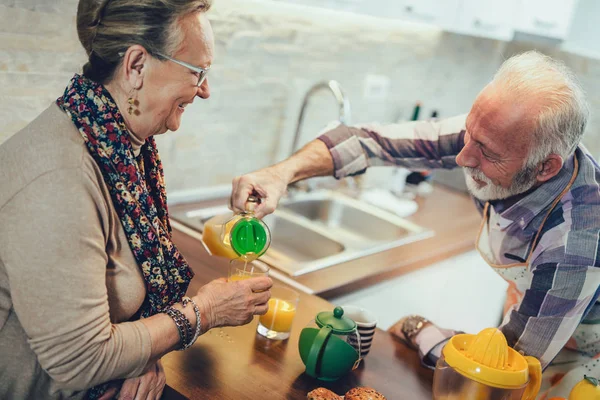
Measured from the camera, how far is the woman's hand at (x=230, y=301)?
125 centimetres

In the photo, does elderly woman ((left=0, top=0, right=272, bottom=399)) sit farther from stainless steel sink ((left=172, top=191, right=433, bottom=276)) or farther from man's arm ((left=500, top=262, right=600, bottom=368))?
stainless steel sink ((left=172, top=191, right=433, bottom=276))

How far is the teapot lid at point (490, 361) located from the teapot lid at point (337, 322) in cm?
19

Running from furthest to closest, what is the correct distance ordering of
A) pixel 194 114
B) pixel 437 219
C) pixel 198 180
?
1. pixel 437 219
2. pixel 198 180
3. pixel 194 114

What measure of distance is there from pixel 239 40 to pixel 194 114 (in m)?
0.30

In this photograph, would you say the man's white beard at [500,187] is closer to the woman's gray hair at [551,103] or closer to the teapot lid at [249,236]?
the woman's gray hair at [551,103]

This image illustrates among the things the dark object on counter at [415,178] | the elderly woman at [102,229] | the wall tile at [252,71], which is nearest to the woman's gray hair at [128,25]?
the elderly woman at [102,229]

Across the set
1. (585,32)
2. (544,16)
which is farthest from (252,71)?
(585,32)

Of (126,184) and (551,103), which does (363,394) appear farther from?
(551,103)

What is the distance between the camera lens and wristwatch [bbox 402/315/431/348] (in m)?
1.59

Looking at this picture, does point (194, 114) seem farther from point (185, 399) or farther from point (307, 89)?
point (185, 399)

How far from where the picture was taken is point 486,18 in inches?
116

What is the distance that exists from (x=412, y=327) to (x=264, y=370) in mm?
420

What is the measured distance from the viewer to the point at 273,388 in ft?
4.28

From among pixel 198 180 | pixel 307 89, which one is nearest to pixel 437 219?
pixel 307 89
